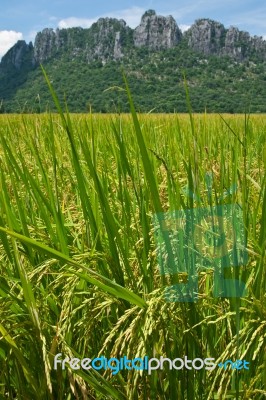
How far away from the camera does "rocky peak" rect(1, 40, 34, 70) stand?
94.2 m

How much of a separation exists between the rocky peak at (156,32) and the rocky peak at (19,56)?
77.6 feet

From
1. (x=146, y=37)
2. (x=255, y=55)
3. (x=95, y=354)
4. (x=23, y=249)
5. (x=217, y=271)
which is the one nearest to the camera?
(x=217, y=271)

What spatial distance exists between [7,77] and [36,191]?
301 feet

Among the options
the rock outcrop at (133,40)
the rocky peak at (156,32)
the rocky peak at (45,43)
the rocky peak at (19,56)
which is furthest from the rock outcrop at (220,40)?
the rocky peak at (19,56)

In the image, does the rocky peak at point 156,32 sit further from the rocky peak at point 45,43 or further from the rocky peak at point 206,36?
the rocky peak at point 45,43

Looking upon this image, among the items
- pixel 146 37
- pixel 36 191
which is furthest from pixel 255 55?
pixel 36 191

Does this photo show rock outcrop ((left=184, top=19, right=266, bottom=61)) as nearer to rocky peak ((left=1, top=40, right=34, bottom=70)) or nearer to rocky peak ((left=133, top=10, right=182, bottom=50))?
rocky peak ((left=133, top=10, right=182, bottom=50))

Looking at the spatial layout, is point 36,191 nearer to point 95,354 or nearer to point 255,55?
point 95,354

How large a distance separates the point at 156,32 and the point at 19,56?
30729 millimetres

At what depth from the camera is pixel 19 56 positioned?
317 feet

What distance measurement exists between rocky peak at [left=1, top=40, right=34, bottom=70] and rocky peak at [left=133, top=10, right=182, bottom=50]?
23647 mm

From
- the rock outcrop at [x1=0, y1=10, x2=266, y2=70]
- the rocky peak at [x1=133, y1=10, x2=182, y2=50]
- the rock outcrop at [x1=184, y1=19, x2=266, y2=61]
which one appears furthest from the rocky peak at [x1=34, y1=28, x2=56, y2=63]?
the rock outcrop at [x1=184, y1=19, x2=266, y2=61]

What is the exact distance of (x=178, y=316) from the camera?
30.6 inches

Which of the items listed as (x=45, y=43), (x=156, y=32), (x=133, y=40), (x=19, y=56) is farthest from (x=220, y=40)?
(x=19, y=56)
